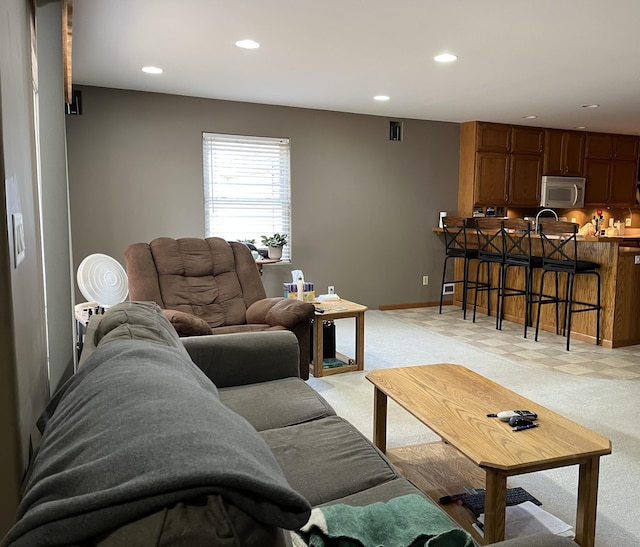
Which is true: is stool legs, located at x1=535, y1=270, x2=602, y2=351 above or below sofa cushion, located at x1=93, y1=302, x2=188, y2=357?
below

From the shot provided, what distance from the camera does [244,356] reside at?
8.05 ft

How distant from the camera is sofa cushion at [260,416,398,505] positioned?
1.54 meters

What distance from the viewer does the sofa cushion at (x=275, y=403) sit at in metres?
2.03

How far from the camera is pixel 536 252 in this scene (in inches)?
223

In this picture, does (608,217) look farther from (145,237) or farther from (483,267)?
(145,237)

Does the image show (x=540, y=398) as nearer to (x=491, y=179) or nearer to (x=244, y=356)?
(x=244, y=356)

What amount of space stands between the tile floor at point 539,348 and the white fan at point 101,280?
3.12 metres

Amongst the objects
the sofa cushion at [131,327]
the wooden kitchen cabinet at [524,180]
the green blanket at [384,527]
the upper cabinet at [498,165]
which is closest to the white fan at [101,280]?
the sofa cushion at [131,327]

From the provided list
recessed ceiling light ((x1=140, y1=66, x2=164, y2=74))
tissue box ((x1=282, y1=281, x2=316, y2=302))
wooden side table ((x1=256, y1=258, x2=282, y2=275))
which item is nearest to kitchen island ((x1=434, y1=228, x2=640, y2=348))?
tissue box ((x1=282, y1=281, x2=316, y2=302))

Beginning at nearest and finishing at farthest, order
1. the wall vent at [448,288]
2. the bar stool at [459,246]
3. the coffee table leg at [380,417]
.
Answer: the coffee table leg at [380,417], the bar stool at [459,246], the wall vent at [448,288]

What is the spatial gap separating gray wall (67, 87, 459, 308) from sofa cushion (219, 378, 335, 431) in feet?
11.5

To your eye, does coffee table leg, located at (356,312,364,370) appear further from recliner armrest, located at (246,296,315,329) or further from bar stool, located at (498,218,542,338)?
bar stool, located at (498,218,542,338)

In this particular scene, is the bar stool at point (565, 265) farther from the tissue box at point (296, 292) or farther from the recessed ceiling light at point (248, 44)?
the recessed ceiling light at point (248, 44)

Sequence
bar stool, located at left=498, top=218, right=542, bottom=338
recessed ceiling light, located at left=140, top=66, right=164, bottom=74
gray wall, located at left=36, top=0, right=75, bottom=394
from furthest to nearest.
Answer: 1. bar stool, located at left=498, top=218, right=542, bottom=338
2. recessed ceiling light, located at left=140, top=66, right=164, bottom=74
3. gray wall, located at left=36, top=0, right=75, bottom=394
